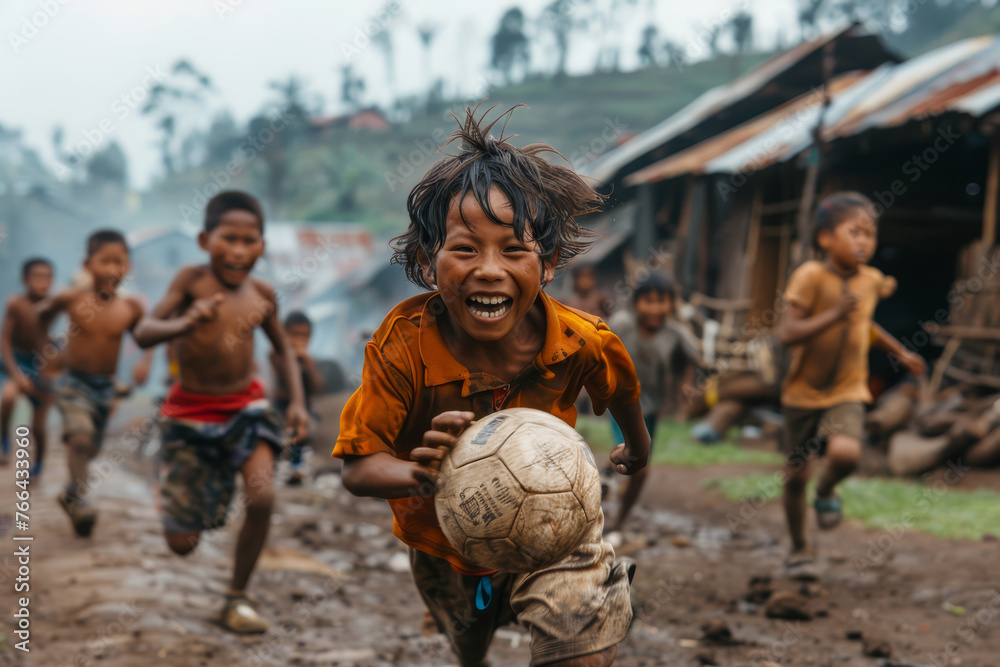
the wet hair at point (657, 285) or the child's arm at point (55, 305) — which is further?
the child's arm at point (55, 305)

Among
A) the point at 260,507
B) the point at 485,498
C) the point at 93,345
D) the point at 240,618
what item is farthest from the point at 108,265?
the point at 485,498

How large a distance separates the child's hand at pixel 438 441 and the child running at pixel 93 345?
164 inches

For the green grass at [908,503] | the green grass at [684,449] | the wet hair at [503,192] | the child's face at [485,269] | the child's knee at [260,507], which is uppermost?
the wet hair at [503,192]

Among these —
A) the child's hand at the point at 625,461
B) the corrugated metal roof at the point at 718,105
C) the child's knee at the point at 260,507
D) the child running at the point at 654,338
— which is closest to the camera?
the child's hand at the point at 625,461

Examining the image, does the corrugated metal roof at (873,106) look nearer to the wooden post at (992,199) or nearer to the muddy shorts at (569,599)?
the wooden post at (992,199)

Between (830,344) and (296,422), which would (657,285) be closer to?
(830,344)

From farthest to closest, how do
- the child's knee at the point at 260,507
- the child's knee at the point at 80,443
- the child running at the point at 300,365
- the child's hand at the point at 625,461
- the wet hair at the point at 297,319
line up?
the wet hair at the point at 297,319 < the child running at the point at 300,365 < the child's knee at the point at 80,443 < the child's knee at the point at 260,507 < the child's hand at the point at 625,461

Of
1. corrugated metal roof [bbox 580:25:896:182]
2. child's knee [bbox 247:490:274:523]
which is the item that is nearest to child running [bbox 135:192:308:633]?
child's knee [bbox 247:490:274:523]

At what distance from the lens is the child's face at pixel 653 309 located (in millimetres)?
5973

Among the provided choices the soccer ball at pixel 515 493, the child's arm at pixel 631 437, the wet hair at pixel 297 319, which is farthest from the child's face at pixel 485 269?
the wet hair at pixel 297 319

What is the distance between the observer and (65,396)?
569 centimetres

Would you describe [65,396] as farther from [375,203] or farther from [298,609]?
[375,203]

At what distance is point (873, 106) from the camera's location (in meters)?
9.83

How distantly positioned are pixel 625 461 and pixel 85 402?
455 cm
